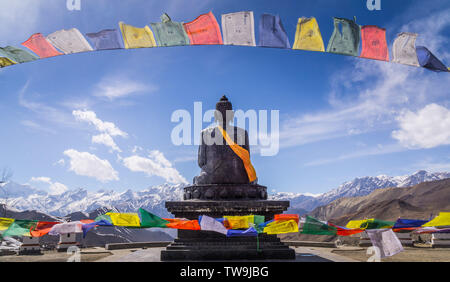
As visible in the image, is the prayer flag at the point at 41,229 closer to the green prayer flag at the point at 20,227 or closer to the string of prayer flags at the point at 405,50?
the green prayer flag at the point at 20,227

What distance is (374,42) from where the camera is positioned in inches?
388

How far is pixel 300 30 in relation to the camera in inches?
390

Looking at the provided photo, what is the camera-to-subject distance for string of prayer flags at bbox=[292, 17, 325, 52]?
32.3 feet

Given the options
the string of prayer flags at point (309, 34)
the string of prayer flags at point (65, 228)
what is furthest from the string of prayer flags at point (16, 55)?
the string of prayer flags at point (309, 34)

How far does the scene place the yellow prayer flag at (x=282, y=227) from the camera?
32.9 ft

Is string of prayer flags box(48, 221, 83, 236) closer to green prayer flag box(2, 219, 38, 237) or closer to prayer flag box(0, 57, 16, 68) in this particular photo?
green prayer flag box(2, 219, 38, 237)

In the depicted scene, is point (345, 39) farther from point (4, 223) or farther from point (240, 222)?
point (4, 223)

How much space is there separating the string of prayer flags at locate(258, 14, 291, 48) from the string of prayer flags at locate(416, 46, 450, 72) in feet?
13.1

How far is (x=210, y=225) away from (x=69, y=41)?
24.3 feet

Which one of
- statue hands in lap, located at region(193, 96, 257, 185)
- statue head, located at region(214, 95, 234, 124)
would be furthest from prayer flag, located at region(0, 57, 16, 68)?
statue head, located at region(214, 95, 234, 124)

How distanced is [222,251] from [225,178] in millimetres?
3249

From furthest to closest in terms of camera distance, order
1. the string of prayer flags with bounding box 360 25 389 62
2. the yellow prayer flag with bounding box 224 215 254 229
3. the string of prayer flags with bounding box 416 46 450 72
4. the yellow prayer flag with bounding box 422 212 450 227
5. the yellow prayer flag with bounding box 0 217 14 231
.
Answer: the yellow prayer flag with bounding box 224 215 254 229 → the yellow prayer flag with bounding box 0 217 14 231 → the string of prayer flags with bounding box 360 25 389 62 → the string of prayer flags with bounding box 416 46 450 72 → the yellow prayer flag with bounding box 422 212 450 227
